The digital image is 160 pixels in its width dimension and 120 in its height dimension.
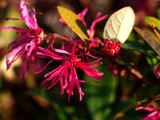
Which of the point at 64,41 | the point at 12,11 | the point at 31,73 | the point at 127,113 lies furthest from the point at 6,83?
the point at 64,41

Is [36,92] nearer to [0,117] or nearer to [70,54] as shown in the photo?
[0,117]

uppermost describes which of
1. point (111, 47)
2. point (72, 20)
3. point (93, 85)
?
point (72, 20)

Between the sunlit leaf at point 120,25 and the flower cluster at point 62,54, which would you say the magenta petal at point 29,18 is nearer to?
the flower cluster at point 62,54

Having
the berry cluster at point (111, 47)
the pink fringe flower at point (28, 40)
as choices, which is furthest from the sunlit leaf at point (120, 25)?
the pink fringe flower at point (28, 40)

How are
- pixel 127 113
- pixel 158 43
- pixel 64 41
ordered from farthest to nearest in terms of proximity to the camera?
pixel 127 113
pixel 64 41
pixel 158 43

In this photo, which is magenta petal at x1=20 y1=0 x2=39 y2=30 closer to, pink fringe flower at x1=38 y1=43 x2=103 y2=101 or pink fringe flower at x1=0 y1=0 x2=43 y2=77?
pink fringe flower at x1=0 y1=0 x2=43 y2=77

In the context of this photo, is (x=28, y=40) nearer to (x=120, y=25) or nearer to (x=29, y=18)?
(x=29, y=18)

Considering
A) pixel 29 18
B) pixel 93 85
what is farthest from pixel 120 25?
pixel 93 85
